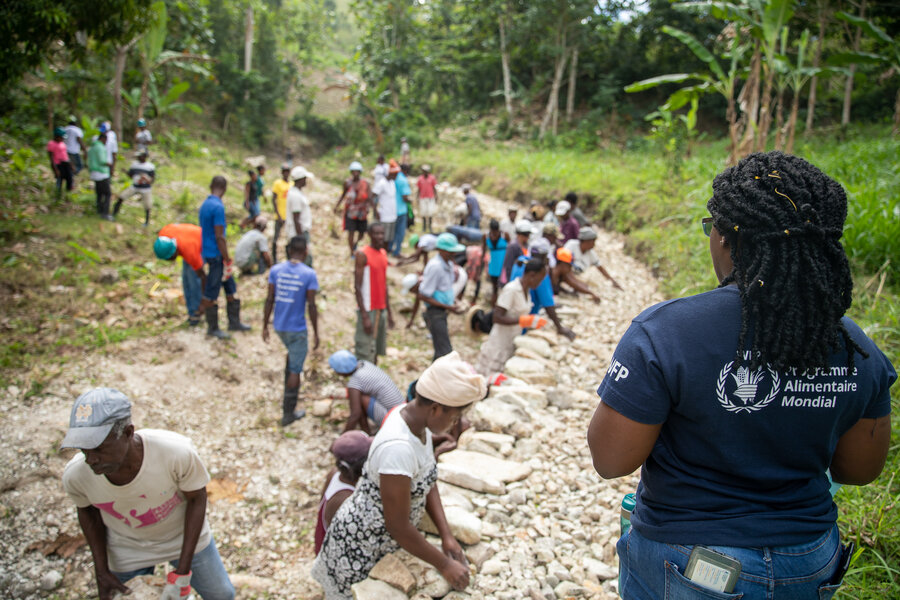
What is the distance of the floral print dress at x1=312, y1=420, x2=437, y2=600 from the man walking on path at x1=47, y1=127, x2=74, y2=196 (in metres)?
9.43

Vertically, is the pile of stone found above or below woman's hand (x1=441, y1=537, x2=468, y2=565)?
below

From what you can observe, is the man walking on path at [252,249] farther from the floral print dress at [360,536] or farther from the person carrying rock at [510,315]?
the floral print dress at [360,536]

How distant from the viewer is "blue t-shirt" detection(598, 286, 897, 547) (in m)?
1.25

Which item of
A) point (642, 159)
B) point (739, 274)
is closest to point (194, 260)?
point (739, 274)

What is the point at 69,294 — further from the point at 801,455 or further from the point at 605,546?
the point at 801,455

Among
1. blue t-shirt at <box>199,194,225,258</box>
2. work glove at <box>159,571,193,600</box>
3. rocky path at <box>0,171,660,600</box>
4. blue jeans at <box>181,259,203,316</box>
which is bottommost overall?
rocky path at <box>0,171,660,600</box>

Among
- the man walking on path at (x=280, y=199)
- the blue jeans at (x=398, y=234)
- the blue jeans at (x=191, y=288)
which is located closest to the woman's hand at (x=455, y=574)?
the blue jeans at (x=191, y=288)

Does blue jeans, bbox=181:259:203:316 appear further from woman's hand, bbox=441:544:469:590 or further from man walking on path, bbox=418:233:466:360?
woman's hand, bbox=441:544:469:590

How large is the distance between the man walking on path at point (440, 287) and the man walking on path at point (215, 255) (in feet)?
7.36

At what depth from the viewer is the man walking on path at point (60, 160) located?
9125 mm

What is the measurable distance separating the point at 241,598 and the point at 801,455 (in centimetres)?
319

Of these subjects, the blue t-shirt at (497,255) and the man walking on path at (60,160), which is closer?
the blue t-shirt at (497,255)

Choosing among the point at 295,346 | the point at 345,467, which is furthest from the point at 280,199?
the point at 345,467

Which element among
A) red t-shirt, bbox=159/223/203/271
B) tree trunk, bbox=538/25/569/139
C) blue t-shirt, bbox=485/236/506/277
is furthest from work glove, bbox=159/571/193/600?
tree trunk, bbox=538/25/569/139
